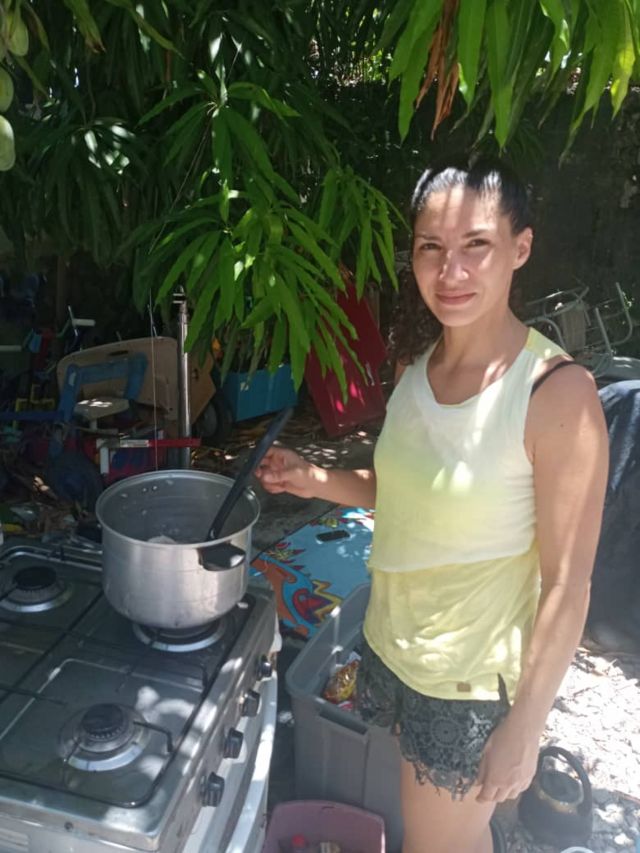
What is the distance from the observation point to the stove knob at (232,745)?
132 cm

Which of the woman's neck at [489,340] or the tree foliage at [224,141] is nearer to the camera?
the tree foliage at [224,141]

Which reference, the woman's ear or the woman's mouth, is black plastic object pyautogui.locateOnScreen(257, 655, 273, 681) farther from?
the woman's ear

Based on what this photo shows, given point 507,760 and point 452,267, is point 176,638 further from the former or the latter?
point 452,267

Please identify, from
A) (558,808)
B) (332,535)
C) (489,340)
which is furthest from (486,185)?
(332,535)

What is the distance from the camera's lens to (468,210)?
1.34m

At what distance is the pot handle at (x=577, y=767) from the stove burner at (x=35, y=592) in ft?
5.74

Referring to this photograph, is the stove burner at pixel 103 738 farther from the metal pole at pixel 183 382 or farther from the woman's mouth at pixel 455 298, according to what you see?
the metal pole at pixel 183 382

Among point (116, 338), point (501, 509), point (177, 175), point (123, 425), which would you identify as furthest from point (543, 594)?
point (116, 338)

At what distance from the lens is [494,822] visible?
230 centimetres

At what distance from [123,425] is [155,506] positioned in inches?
115

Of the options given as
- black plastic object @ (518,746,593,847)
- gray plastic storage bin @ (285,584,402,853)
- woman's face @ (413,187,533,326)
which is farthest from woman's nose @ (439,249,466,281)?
black plastic object @ (518,746,593,847)

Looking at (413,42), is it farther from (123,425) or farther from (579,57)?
(123,425)

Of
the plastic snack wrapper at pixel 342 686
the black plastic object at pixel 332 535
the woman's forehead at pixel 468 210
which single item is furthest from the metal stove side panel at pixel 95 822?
the black plastic object at pixel 332 535

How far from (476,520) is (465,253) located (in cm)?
50
